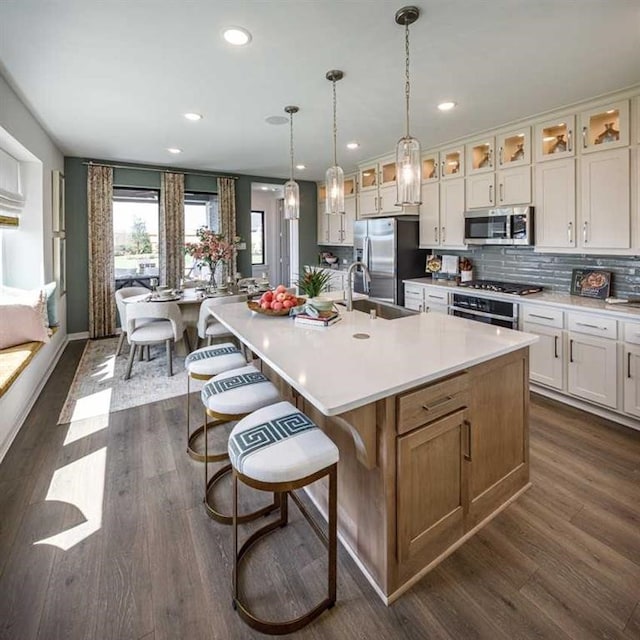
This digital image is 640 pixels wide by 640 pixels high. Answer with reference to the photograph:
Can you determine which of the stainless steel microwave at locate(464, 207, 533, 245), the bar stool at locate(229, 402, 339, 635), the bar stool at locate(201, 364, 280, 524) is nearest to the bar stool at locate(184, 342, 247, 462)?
the bar stool at locate(201, 364, 280, 524)

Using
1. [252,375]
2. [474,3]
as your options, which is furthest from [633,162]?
[252,375]

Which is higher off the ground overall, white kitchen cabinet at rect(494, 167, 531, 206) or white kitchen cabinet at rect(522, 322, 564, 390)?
white kitchen cabinet at rect(494, 167, 531, 206)

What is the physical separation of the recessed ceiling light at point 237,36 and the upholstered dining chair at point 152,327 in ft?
8.50

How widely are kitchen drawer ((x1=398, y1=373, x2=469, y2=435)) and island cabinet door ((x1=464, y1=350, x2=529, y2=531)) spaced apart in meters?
0.10

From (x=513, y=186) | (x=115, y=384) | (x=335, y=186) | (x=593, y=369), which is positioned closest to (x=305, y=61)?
(x=335, y=186)

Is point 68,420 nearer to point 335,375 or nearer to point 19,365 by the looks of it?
point 19,365

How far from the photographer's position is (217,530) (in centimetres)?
194

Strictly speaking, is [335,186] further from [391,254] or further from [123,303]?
[123,303]

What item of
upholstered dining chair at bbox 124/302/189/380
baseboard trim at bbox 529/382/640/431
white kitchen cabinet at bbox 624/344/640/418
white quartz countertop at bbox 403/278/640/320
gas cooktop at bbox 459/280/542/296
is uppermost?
gas cooktop at bbox 459/280/542/296

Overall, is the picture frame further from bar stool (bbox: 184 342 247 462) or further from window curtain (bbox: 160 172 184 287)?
window curtain (bbox: 160 172 184 287)

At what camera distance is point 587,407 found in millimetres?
3246

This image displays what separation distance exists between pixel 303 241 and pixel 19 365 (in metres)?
5.44

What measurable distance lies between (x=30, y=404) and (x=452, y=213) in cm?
479

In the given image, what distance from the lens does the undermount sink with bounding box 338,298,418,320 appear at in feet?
9.80
